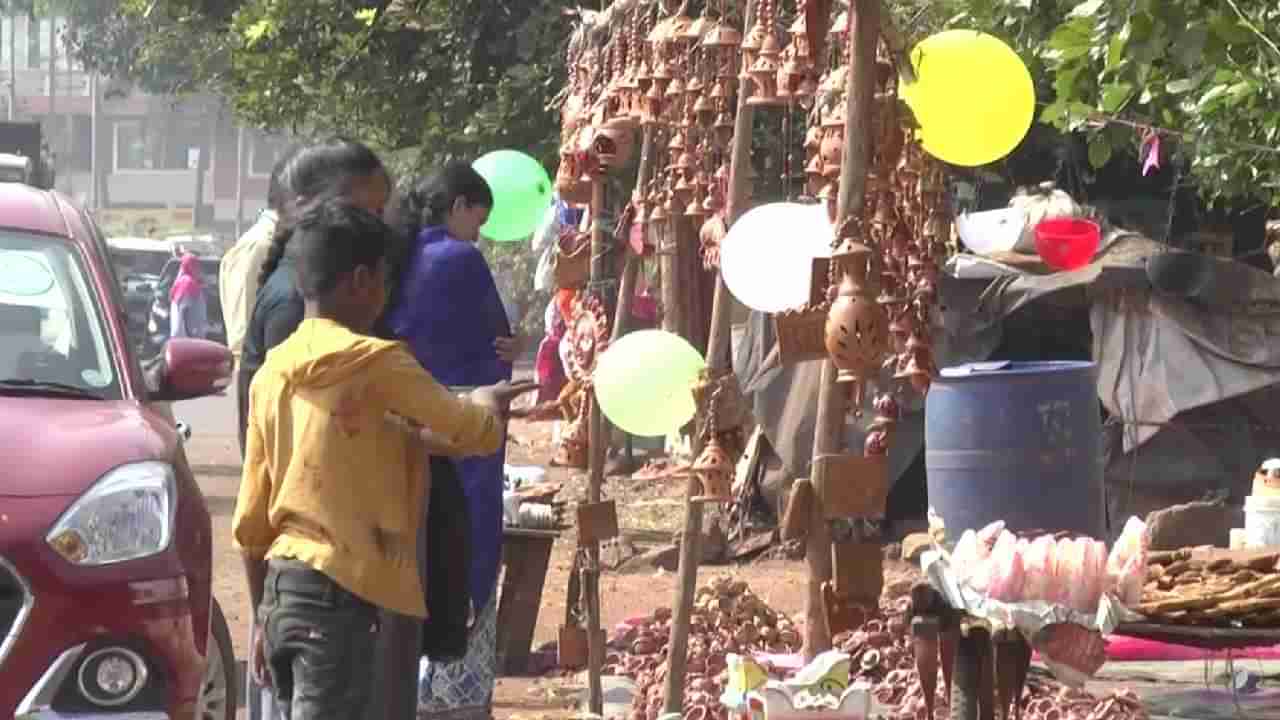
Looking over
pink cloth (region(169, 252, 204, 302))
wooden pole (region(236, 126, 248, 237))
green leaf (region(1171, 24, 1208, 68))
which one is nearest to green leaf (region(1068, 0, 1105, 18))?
green leaf (region(1171, 24, 1208, 68))

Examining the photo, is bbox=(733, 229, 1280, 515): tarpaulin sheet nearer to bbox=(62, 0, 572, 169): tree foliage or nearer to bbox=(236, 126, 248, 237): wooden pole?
bbox=(62, 0, 572, 169): tree foliage

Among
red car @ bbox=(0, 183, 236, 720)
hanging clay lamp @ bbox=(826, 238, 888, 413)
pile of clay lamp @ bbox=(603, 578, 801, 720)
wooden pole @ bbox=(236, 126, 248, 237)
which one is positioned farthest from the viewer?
wooden pole @ bbox=(236, 126, 248, 237)

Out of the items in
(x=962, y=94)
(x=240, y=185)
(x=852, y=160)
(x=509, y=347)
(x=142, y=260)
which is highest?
(x=240, y=185)

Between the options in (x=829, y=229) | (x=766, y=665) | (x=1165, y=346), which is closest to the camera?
(x=766, y=665)

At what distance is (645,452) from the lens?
69.3 ft

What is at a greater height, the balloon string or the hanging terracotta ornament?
the balloon string

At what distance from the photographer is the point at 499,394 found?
5148 mm

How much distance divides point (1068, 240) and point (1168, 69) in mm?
2971

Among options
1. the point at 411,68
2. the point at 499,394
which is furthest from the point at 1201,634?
the point at 411,68

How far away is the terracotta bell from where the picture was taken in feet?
21.4

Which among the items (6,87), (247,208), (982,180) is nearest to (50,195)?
(982,180)

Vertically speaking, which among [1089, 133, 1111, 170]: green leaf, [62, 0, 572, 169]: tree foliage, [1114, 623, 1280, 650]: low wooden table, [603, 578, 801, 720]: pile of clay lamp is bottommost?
[603, 578, 801, 720]: pile of clay lamp

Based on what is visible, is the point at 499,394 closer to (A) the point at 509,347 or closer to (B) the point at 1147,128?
(A) the point at 509,347

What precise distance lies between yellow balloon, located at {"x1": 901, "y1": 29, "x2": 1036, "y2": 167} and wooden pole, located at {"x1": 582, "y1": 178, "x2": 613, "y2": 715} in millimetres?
1652
